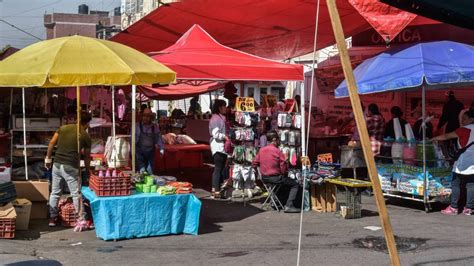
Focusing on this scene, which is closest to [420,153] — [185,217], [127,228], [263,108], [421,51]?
[421,51]

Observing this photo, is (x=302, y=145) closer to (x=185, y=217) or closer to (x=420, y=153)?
(x=420, y=153)

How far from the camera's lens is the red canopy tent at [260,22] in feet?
34.7

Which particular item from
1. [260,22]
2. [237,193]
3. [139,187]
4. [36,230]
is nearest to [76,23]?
[260,22]

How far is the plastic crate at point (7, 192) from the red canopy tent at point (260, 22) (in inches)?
210

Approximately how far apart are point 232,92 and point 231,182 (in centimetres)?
452

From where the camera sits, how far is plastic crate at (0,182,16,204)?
8.33 meters

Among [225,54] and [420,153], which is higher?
[225,54]

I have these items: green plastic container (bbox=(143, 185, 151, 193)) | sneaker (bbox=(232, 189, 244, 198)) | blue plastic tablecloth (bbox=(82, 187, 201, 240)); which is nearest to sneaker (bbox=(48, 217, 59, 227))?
blue plastic tablecloth (bbox=(82, 187, 201, 240))

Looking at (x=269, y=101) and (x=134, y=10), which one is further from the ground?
(x=134, y=10)

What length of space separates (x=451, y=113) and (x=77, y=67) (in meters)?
8.35

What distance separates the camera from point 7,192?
841cm

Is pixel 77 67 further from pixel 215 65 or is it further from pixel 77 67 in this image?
pixel 215 65

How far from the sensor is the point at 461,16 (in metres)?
3.97

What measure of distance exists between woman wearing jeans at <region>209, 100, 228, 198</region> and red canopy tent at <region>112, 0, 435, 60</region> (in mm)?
2252
